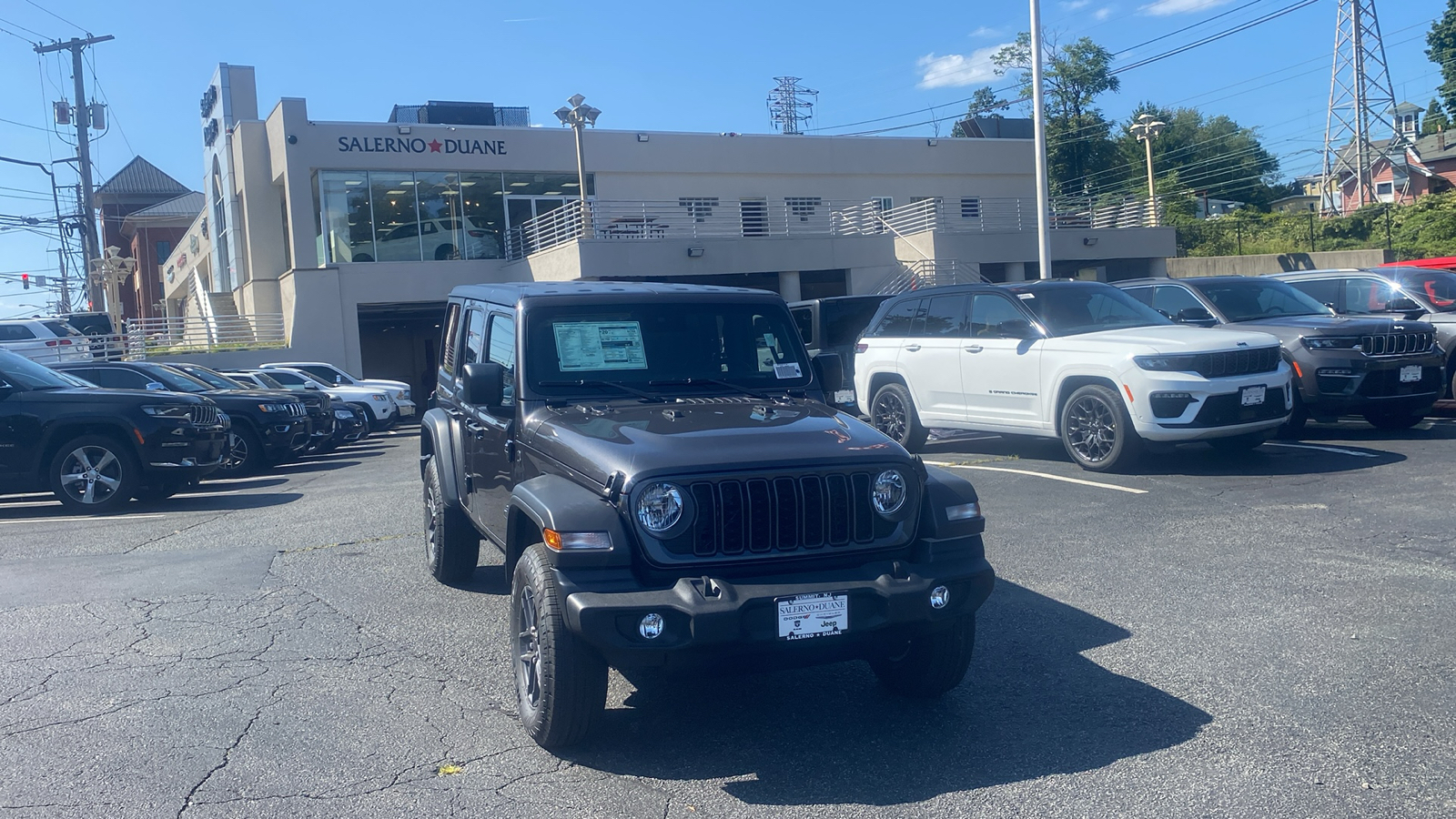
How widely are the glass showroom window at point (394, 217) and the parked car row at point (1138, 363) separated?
77.3ft

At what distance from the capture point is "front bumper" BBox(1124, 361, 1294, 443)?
10.0m

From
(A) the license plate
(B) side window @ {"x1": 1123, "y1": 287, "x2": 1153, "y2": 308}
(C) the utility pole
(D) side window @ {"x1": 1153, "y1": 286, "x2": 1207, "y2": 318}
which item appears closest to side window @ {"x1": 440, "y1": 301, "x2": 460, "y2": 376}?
(A) the license plate

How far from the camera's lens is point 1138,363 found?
10172mm

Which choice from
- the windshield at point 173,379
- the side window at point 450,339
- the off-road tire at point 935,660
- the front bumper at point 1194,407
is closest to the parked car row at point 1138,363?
the front bumper at point 1194,407

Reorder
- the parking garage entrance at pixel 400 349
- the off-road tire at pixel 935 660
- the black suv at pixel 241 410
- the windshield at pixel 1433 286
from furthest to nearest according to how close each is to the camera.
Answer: the parking garage entrance at pixel 400 349 < the black suv at pixel 241 410 < the windshield at pixel 1433 286 < the off-road tire at pixel 935 660

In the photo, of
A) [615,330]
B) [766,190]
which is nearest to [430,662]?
[615,330]

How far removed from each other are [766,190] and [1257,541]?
32.3 meters

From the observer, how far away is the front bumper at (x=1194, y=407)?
1001cm

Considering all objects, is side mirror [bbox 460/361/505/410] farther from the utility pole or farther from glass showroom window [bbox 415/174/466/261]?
the utility pole

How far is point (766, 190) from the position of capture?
127 feet

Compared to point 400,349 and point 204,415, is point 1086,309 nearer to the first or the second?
point 204,415

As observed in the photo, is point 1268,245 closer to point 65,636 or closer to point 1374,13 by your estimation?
point 1374,13

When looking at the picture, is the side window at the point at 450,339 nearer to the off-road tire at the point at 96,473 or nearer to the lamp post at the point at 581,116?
the off-road tire at the point at 96,473

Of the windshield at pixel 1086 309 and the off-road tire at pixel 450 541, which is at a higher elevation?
the windshield at pixel 1086 309
